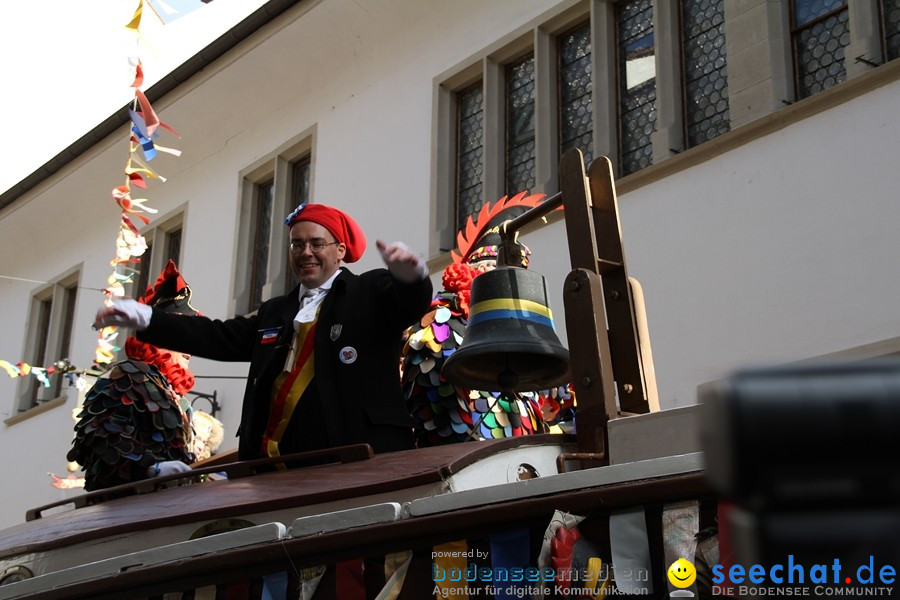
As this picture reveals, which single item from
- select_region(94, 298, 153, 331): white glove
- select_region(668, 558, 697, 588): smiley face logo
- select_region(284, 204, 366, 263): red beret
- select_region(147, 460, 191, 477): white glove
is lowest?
select_region(668, 558, 697, 588): smiley face logo

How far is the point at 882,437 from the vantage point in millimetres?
650

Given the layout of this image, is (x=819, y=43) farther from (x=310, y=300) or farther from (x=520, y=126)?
(x=310, y=300)

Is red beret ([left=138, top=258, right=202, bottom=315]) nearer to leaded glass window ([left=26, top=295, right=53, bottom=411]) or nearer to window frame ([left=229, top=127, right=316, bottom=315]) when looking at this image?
window frame ([left=229, top=127, right=316, bottom=315])

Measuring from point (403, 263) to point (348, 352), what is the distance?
433 mm

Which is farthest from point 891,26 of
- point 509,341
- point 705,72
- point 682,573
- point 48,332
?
point 48,332

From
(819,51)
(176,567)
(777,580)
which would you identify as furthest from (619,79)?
(777,580)

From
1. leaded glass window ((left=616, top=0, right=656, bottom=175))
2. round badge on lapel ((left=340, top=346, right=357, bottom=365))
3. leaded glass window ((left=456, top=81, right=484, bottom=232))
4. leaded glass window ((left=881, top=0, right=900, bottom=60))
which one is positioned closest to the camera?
round badge on lapel ((left=340, top=346, right=357, bottom=365))

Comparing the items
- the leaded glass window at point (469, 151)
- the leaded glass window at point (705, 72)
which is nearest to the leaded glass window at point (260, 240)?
the leaded glass window at point (469, 151)

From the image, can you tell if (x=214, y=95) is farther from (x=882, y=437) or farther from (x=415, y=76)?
(x=882, y=437)

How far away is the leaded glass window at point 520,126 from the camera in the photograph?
9680 millimetres

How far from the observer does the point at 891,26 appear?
7.04 m

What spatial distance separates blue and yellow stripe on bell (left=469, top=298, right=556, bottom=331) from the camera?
359 centimetres

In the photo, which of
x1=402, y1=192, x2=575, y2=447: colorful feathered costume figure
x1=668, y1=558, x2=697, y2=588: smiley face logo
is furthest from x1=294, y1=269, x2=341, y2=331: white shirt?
x1=668, y1=558, x2=697, y2=588: smiley face logo

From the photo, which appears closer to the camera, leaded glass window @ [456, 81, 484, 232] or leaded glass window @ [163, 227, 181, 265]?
leaded glass window @ [456, 81, 484, 232]
